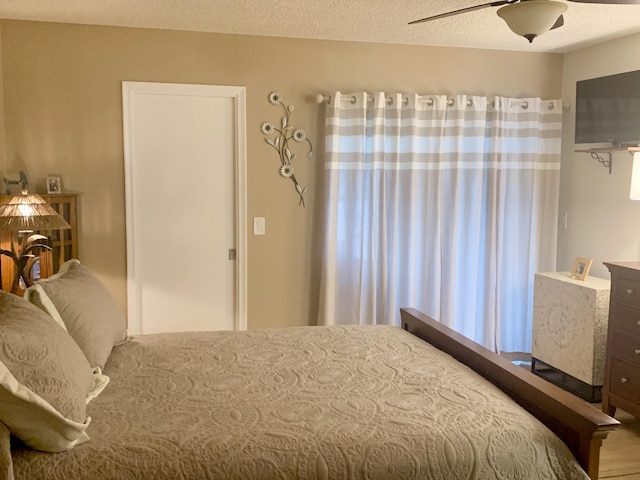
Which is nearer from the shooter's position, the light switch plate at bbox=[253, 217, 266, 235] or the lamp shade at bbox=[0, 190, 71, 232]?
Answer: the lamp shade at bbox=[0, 190, 71, 232]

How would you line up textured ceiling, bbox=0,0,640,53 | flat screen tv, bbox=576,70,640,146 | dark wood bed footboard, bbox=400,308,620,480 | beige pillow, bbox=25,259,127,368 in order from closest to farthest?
dark wood bed footboard, bbox=400,308,620,480 → beige pillow, bbox=25,259,127,368 → textured ceiling, bbox=0,0,640,53 → flat screen tv, bbox=576,70,640,146

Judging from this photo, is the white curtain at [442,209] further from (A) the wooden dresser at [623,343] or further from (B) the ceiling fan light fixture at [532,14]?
(B) the ceiling fan light fixture at [532,14]

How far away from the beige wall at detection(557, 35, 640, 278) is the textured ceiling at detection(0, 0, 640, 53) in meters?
0.17

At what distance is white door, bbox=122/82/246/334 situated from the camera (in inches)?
160

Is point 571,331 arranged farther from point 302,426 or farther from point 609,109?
point 302,426

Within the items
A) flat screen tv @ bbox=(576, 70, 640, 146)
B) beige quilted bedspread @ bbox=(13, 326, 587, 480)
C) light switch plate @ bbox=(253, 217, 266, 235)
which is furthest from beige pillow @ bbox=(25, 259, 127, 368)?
flat screen tv @ bbox=(576, 70, 640, 146)

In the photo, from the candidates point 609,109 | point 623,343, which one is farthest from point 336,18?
point 623,343

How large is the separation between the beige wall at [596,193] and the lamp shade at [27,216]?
11.5 feet

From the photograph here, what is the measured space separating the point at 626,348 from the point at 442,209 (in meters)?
1.55

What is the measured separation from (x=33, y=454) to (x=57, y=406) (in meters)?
0.14

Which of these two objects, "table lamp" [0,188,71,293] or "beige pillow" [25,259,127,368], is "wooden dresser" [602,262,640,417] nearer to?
"beige pillow" [25,259,127,368]

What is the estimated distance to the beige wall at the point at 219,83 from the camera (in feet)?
12.8

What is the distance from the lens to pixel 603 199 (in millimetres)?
4320

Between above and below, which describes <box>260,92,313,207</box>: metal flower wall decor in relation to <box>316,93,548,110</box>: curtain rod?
below
